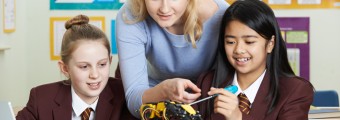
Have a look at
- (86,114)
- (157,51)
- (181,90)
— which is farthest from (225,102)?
(86,114)

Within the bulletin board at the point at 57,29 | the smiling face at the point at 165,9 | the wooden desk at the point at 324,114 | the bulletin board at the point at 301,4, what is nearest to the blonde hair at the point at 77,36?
the smiling face at the point at 165,9

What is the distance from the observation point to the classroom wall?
3463 mm

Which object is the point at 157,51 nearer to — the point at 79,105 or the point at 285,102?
the point at 79,105

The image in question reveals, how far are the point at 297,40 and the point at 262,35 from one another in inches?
84.2

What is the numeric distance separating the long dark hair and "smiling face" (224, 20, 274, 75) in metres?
0.01

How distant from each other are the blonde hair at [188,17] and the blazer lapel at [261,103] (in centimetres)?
23

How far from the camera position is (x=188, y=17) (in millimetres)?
1512

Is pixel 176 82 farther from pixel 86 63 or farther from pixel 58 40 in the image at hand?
pixel 58 40

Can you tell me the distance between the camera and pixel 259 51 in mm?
1532

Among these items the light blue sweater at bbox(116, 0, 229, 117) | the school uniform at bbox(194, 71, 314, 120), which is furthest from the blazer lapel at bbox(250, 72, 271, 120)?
the light blue sweater at bbox(116, 0, 229, 117)

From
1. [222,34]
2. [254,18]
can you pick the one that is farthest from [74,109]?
[254,18]

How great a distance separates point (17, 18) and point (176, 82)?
2.23 meters

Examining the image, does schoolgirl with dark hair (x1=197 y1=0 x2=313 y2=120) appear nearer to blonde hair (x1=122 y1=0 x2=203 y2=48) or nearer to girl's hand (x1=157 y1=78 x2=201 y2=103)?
blonde hair (x1=122 y1=0 x2=203 y2=48)

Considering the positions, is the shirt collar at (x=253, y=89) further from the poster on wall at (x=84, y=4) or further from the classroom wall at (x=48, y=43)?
the poster on wall at (x=84, y=4)
